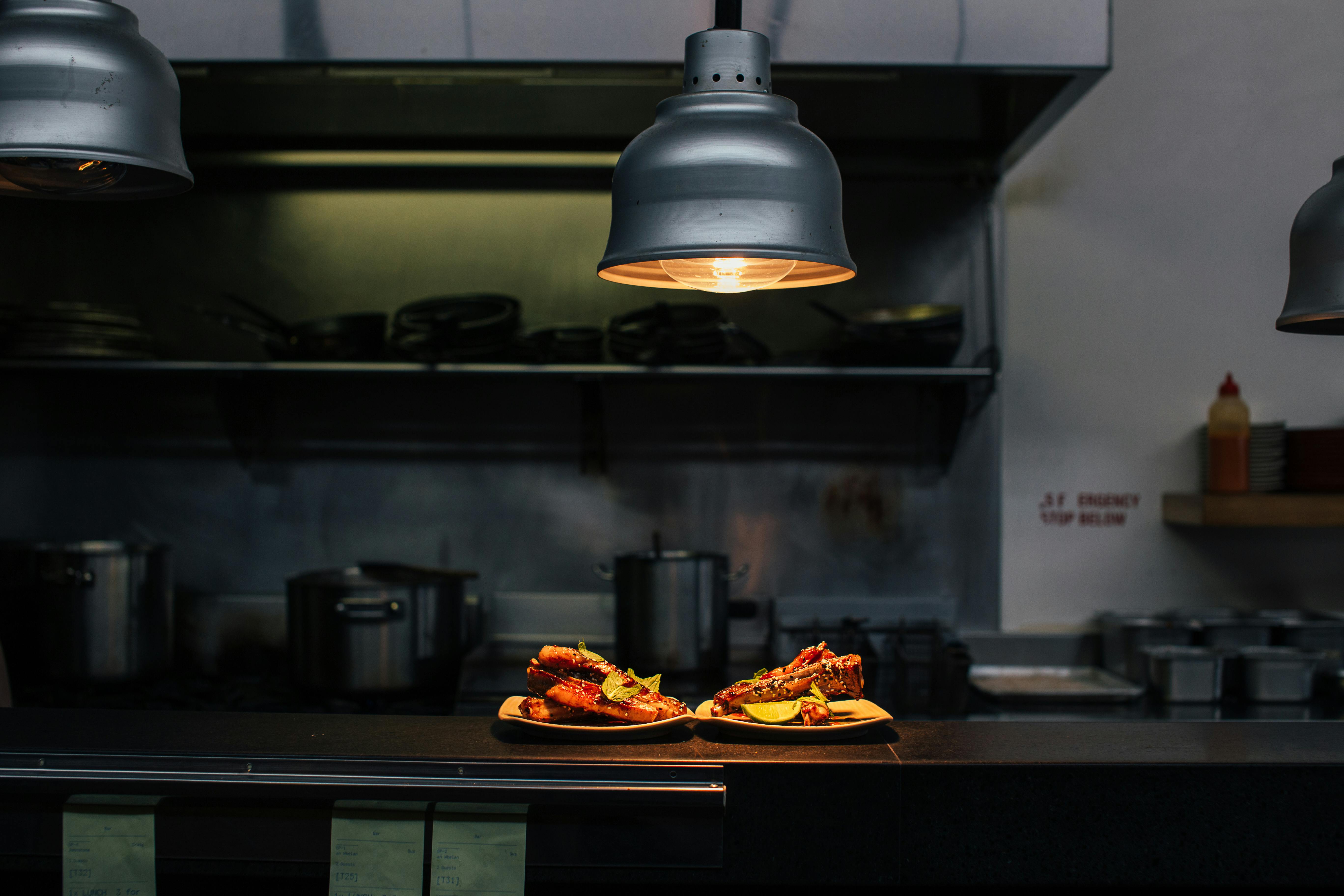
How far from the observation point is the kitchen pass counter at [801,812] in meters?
1.22

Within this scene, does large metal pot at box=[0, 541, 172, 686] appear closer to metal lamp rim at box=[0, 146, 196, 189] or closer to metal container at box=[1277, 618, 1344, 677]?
metal lamp rim at box=[0, 146, 196, 189]

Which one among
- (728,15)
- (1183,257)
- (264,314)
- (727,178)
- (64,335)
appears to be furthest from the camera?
(1183,257)

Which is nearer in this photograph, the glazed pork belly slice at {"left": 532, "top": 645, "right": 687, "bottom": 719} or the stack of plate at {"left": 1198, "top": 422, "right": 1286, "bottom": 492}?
the glazed pork belly slice at {"left": 532, "top": 645, "right": 687, "bottom": 719}

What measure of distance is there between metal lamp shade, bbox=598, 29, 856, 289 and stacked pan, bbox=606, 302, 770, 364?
50.3 inches

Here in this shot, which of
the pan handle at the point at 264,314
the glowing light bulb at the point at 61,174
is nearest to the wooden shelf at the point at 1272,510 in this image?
the pan handle at the point at 264,314

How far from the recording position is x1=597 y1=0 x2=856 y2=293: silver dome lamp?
42.7 inches

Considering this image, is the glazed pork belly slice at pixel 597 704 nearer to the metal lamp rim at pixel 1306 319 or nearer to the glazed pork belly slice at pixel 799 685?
the glazed pork belly slice at pixel 799 685

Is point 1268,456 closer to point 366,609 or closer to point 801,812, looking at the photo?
point 801,812

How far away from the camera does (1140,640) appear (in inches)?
103

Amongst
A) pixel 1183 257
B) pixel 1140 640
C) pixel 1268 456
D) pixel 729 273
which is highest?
pixel 1183 257

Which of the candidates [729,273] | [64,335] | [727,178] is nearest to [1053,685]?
[729,273]

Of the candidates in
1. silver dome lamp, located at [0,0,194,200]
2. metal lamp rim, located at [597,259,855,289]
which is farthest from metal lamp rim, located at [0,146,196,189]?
metal lamp rim, located at [597,259,855,289]

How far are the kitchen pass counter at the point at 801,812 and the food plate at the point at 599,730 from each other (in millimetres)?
66

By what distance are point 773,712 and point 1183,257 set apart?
2185 millimetres
